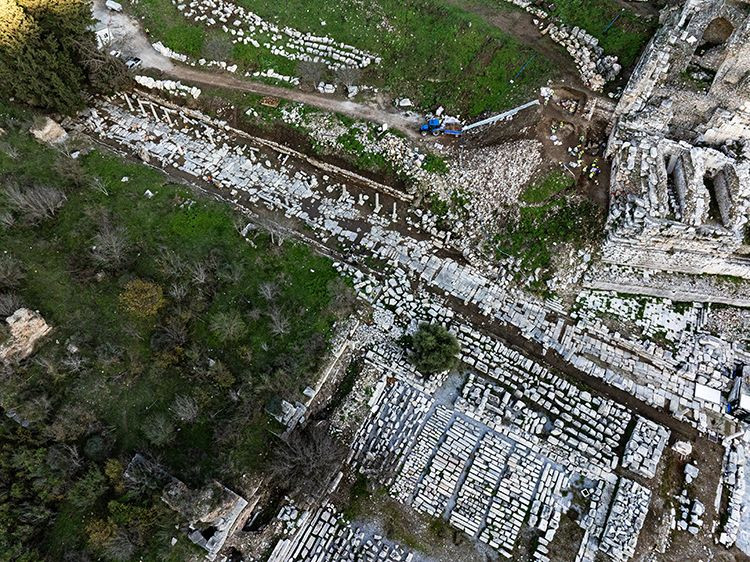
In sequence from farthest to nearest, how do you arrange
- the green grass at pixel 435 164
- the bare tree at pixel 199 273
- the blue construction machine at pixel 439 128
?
the blue construction machine at pixel 439 128, the green grass at pixel 435 164, the bare tree at pixel 199 273

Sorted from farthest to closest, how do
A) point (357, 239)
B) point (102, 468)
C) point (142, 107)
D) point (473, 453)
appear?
1. point (142, 107)
2. point (357, 239)
3. point (473, 453)
4. point (102, 468)

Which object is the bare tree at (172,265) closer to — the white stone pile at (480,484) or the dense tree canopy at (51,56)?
the dense tree canopy at (51,56)

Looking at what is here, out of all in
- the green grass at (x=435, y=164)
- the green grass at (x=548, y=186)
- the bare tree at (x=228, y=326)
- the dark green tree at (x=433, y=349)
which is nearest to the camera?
the dark green tree at (x=433, y=349)

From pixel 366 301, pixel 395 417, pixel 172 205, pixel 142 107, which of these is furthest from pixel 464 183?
pixel 142 107

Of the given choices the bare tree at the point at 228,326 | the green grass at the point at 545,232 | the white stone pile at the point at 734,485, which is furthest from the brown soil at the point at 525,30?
the bare tree at the point at 228,326

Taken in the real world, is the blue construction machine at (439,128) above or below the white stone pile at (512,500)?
above

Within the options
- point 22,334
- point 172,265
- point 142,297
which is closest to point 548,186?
point 172,265

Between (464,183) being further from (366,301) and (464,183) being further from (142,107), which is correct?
(142,107)
